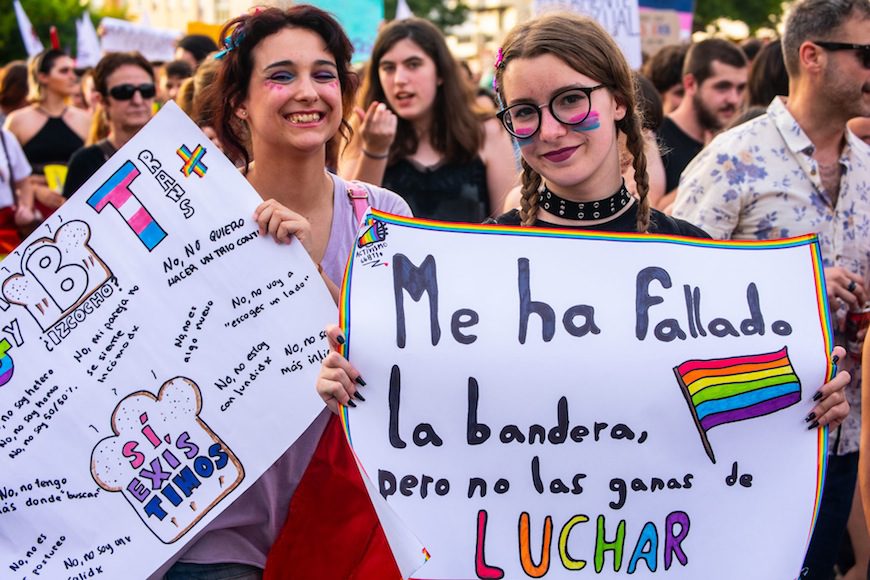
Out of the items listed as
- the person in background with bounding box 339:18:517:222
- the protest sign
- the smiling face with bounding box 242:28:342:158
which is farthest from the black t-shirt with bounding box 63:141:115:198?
the protest sign

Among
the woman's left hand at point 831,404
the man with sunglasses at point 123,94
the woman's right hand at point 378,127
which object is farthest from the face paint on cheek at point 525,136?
the man with sunglasses at point 123,94

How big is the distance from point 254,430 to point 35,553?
640 millimetres

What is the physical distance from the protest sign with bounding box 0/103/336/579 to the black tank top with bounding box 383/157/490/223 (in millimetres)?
2445

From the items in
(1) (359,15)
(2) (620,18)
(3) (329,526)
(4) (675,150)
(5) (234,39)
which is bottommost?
(3) (329,526)

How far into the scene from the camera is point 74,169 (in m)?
5.55

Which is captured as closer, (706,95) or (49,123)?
(706,95)

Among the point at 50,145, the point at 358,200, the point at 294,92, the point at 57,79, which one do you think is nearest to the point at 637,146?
the point at 358,200

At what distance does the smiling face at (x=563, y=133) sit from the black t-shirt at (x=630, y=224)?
0.26ft

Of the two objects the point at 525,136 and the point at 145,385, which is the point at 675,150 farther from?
the point at 145,385

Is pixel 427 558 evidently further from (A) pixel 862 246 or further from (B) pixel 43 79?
(B) pixel 43 79

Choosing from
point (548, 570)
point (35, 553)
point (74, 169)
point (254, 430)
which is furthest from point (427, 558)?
point (74, 169)

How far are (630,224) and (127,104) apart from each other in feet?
12.8

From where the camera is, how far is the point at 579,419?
97.1 inches

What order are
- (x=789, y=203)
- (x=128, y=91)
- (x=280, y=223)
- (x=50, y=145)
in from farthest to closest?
(x=50, y=145), (x=128, y=91), (x=789, y=203), (x=280, y=223)
